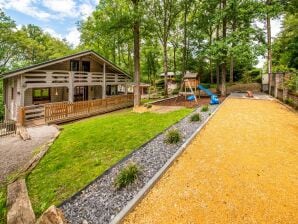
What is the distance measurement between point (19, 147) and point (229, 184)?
965cm

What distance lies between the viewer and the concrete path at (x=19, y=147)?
825cm

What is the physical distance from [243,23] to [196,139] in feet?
66.8

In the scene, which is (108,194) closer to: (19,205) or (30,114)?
(19,205)

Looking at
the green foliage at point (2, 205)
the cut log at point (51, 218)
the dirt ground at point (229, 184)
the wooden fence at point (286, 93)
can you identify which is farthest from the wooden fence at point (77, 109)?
the wooden fence at point (286, 93)

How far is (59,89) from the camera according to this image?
824 inches

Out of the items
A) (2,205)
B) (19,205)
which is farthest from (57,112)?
(19,205)

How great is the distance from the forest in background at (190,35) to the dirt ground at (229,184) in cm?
1361

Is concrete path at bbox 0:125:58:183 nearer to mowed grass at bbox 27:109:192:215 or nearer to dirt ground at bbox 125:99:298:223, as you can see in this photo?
mowed grass at bbox 27:109:192:215

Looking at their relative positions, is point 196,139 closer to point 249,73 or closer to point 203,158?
point 203,158

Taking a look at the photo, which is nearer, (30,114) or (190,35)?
(30,114)

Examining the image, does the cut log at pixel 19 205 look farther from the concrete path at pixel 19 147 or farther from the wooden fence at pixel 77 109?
the wooden fence at pixel 77 109

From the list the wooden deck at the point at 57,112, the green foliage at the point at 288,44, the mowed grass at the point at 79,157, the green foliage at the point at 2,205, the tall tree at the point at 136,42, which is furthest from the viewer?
the green foliage at the point at 288,44

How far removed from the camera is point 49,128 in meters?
13.7

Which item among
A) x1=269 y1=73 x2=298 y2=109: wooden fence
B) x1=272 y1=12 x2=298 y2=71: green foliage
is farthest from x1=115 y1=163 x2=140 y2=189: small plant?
x1=272 y1=12 x2=298 y2=71: green foliage
